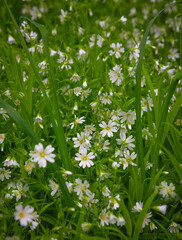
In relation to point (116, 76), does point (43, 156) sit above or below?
below

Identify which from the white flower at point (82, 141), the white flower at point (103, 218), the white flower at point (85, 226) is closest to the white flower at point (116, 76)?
the white flower at point (82, 141)

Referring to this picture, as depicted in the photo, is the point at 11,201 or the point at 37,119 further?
the point at 37,119

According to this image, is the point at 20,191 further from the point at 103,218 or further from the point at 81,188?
the point at 103,218

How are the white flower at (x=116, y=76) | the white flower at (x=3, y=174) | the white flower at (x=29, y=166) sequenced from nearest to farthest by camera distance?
the white flower at (x=29, y=166) → the white flower at (x=3, y=174) → the white flower at (x=116, y=76)

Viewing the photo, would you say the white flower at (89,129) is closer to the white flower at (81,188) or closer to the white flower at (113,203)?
the white flower at (81,188)

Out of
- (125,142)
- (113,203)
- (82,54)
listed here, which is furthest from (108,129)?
(82,54)

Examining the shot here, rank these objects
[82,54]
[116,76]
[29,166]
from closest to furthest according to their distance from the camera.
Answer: [29,166] < [116,76] < [82,54]

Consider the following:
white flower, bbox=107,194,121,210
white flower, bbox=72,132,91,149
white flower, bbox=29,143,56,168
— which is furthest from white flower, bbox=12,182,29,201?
white flower, bbox=107,194,121,210

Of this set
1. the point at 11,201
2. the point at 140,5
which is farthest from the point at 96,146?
the point at 140,5

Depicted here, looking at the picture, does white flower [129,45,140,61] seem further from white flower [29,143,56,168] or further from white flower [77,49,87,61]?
white flower [29,143,56,168]

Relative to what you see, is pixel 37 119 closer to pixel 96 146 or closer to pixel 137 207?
pixel 96 146

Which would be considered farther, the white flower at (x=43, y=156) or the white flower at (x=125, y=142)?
the white flower at (x=125, y=142)
